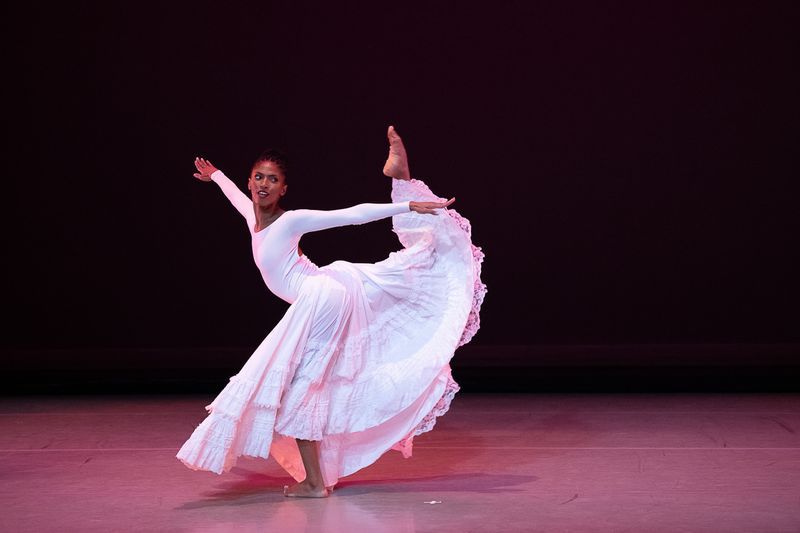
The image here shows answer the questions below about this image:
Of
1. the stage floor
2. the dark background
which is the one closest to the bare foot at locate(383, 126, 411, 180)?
the stage floor

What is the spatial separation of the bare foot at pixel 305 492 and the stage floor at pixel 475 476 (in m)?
0.05

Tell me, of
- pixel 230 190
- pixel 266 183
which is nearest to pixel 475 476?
pixel 266 183

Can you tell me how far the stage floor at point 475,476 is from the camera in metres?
3.48

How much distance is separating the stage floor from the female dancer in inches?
7.4

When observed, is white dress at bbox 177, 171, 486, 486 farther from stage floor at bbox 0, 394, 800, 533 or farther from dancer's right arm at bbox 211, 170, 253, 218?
stage floor at bbox 0, 394, 800, 533

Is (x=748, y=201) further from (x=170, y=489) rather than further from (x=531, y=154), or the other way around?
(x=170, y=489)

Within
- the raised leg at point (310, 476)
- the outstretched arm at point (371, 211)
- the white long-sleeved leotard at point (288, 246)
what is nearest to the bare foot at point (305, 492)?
the raised leg at point (310, 476)

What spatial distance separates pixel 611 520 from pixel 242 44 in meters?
4.63

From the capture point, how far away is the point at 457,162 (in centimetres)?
705

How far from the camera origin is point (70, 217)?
7.38 meters

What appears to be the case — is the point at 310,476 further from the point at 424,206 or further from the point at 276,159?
the point at 276,159

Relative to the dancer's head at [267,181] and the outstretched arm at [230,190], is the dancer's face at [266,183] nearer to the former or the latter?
the dancer's head at [267,181]

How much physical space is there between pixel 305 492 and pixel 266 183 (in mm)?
1115

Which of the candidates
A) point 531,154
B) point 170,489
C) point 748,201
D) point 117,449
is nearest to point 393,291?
point 170,489
